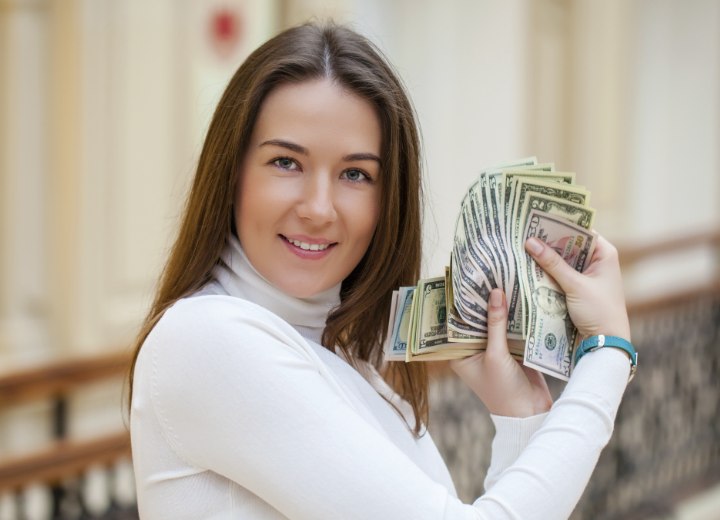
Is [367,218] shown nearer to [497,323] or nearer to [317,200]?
[317,200]

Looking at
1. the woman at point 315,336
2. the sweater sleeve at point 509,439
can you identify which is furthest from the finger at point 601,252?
the sweater sleeve at point 509,439

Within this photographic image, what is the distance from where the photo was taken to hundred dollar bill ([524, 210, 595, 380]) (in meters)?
1.59

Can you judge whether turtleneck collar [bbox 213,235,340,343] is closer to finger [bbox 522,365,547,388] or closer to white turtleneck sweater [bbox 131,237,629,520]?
white turtleneck sweater [bbox 131,237,629,520]

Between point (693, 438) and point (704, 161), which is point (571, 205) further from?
point (704, 161)

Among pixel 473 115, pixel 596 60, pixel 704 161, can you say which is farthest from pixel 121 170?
pixel 704 161

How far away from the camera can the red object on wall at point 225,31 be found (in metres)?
5.32

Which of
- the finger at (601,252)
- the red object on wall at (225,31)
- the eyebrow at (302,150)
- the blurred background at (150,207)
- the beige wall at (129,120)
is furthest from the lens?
the red object on wall at (225,31)

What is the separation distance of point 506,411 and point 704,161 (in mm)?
8305

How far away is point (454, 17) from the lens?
637 centimetres

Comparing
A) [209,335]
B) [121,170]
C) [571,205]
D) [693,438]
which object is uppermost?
[571,205]

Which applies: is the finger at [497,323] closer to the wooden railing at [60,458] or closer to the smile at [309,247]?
the smile at [309,247]

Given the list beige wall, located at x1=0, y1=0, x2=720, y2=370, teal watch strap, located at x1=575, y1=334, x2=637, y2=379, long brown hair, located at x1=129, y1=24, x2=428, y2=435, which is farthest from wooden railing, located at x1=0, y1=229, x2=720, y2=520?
teal watch strap, located at x1=575, y1=334, x2=637, y2=379

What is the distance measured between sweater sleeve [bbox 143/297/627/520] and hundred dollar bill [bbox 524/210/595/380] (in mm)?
152

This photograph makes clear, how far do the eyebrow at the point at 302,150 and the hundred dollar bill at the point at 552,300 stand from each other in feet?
0.87
